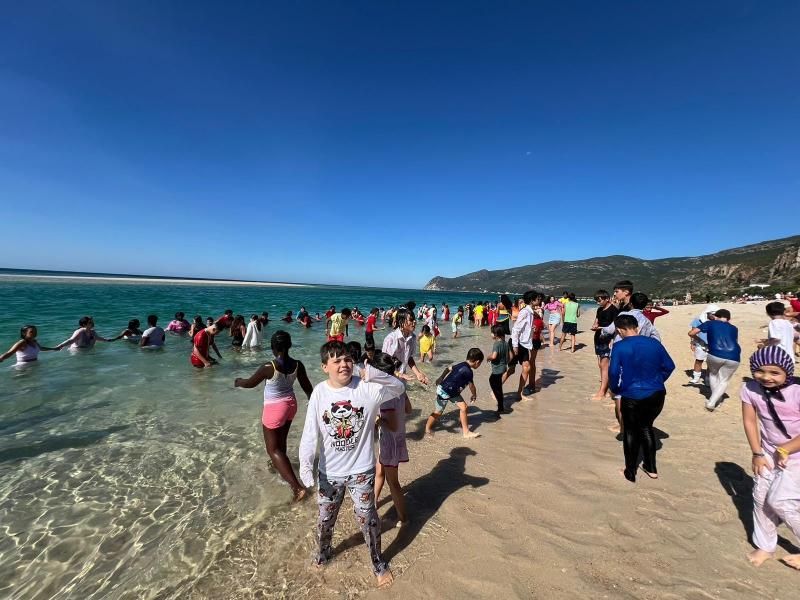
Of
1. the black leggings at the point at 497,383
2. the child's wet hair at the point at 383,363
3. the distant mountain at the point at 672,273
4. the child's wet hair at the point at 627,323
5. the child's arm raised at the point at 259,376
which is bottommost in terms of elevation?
the black leggings at the point at 497,383

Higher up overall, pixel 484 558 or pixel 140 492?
pixel 484 558

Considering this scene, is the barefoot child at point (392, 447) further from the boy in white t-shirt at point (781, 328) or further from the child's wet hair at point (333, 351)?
the boy in white t-shirt at point (781, 328)

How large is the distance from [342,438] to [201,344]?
894cm

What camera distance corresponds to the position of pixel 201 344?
32.4 feet

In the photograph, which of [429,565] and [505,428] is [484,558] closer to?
[429,565]

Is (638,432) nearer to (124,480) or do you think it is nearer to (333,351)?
(333,351)

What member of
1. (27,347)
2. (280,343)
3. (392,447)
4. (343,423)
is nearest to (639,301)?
(392,447)

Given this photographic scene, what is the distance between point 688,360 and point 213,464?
14726 millimetres

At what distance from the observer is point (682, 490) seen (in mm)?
4266

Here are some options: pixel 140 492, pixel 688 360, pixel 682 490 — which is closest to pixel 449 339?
pixel 688 360

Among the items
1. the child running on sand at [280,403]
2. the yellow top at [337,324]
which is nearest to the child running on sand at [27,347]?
the yellow top at [337,324]

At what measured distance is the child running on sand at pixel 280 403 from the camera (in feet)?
14.2

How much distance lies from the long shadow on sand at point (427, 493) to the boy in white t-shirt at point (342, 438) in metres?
0.67

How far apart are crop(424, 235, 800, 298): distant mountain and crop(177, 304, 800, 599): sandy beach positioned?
55328mm
